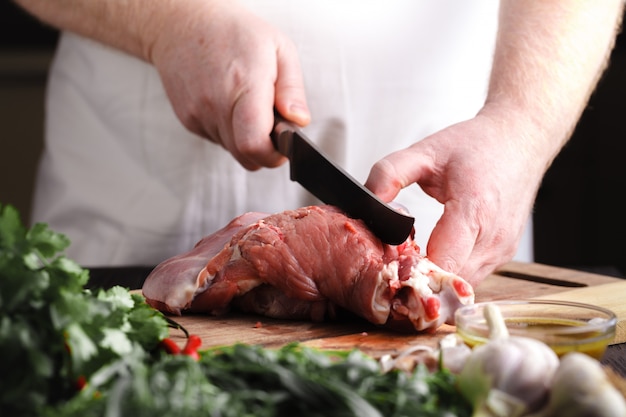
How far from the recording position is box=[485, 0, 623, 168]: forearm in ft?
8.28

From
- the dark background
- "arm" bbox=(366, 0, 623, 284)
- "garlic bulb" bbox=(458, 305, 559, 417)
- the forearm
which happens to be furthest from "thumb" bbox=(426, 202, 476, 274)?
the dark background

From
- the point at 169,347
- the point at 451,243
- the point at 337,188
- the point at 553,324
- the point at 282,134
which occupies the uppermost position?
the point at 282,134

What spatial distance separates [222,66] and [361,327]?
998 mm

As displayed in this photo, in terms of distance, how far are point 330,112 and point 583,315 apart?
4.75 ft

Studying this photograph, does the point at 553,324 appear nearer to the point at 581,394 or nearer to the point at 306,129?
the point at 581,394

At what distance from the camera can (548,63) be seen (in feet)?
8.72

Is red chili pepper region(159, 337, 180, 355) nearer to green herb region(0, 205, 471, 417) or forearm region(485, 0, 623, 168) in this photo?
green herb region(0, 205, 471, 417)

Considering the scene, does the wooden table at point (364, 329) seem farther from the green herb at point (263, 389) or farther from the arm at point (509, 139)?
the green herb at point (263, 389)

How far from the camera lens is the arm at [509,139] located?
217 centimetres

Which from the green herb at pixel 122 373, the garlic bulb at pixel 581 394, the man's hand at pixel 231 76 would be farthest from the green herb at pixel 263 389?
the man's hand at pixel 231 76

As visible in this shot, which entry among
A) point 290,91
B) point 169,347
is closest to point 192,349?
point 169,347

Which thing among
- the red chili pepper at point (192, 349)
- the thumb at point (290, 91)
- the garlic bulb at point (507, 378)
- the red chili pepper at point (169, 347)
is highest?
the thumb at point (290, 91)

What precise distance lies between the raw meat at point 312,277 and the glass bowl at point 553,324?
0.44 feet

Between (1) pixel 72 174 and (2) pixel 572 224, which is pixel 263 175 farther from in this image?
(2) pixel 572 224
